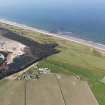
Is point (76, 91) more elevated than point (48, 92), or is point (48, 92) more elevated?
point (76, 91)

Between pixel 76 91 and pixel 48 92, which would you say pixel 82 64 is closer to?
pixel 76 91

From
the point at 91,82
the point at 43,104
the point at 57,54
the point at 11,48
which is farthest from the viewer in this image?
the point at 11,48

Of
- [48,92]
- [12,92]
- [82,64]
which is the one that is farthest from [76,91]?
[82,64]

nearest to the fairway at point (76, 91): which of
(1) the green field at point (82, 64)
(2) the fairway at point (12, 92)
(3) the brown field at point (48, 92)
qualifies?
(3) the brown field at point (48, 92)

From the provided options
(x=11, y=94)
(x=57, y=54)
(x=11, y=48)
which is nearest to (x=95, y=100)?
(x=11, y=94)

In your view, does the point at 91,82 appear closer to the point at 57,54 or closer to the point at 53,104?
the point at 53,104
